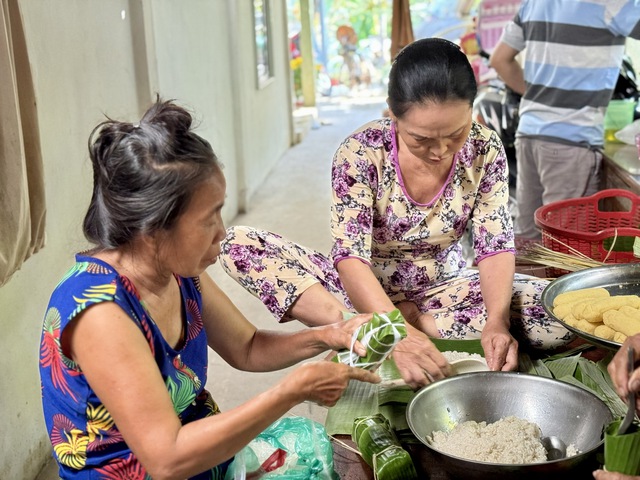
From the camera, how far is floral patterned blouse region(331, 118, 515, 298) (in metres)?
2.44

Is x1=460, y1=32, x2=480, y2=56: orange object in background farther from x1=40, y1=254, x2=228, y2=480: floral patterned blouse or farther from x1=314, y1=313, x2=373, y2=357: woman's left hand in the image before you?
x1=40, y1=254, x2=228, y2=480: floral patterned blouse

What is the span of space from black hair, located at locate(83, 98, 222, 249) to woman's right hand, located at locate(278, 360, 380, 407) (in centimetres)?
36

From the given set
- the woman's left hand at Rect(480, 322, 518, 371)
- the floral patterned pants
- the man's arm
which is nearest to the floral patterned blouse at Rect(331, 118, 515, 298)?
the floral patterned pants

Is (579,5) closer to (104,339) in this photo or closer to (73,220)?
(73,220)

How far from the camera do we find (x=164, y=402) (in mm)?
1348

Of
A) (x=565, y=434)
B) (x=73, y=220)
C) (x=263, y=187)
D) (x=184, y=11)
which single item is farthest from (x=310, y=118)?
(x=565, y=434)

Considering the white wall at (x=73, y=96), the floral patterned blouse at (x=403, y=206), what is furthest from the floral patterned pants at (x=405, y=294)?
the white wall at (x=73, y=96)

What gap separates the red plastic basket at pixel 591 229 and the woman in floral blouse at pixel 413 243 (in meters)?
0.25

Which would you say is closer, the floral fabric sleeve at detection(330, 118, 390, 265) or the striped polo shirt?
the floral fabric sleeve at detection(330, 118, 390, 265)

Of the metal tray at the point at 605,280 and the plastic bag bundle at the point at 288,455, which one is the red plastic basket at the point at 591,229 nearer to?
the metal tray at the point at 605,280

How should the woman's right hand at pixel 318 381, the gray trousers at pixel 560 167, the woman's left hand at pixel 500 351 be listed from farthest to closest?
the gray trousers at pixel 560 167 < the woman's left hand at pixel 500 351 < the woman's right hand at pixel 318 381

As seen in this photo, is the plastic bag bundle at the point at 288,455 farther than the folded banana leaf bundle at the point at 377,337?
Yes

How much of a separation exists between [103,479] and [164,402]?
9.8 inches

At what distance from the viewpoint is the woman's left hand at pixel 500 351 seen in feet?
6.66
